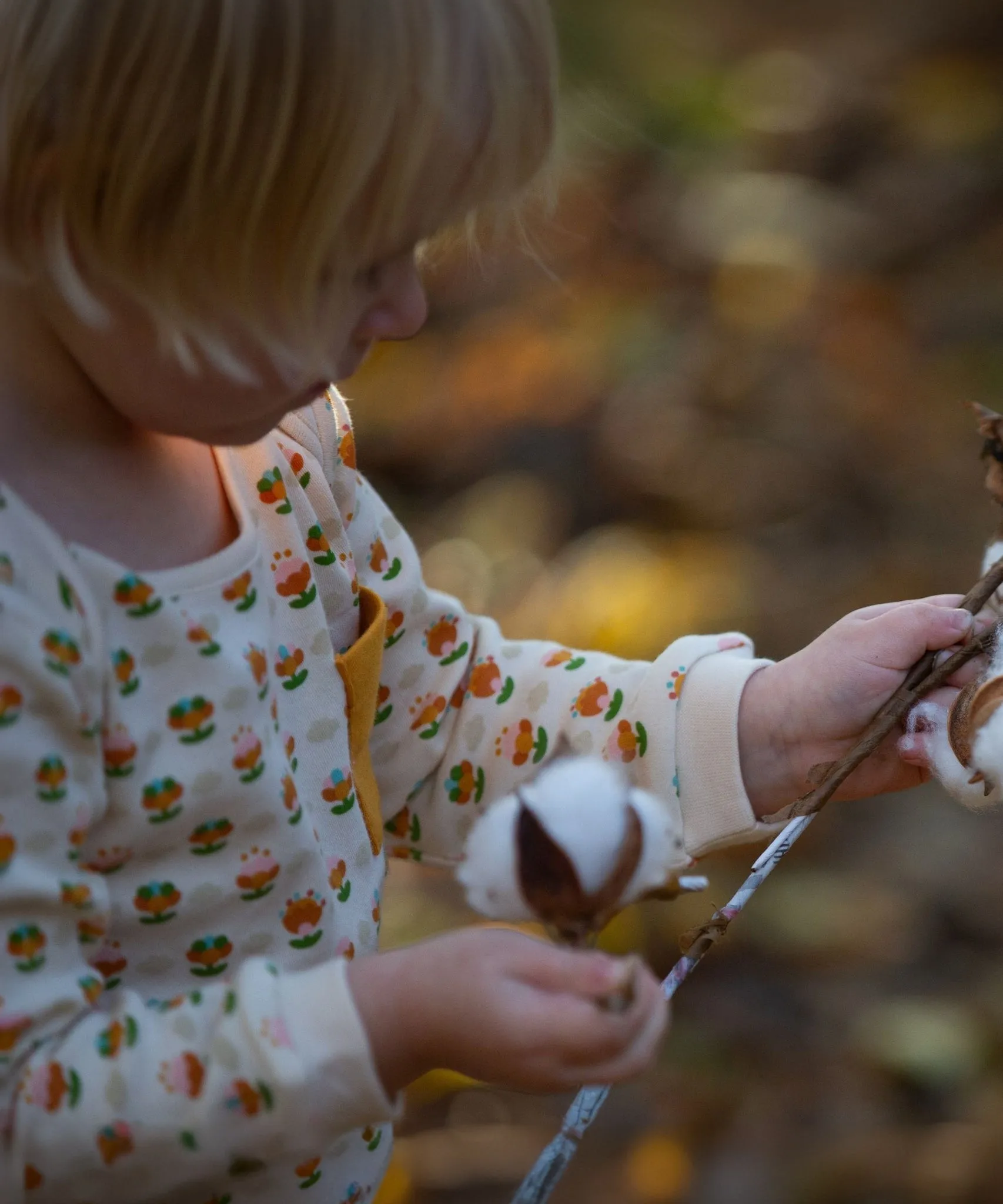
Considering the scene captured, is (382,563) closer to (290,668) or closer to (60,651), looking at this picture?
(290,668)

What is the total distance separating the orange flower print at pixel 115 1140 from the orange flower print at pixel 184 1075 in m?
0.02

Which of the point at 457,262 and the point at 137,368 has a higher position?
the point at 137,368

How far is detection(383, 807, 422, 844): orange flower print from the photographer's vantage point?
940 millimetres

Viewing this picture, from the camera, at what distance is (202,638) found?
0.66m

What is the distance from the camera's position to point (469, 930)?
586 mm

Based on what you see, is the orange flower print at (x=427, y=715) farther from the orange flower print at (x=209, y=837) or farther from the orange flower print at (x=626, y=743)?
the orange flower print at (x=209, y=837)

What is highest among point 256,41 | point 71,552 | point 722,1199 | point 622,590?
point 256,41

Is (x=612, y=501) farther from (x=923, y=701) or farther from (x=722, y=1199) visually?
(x=923, y=701)

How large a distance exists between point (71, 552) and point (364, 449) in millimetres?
2097

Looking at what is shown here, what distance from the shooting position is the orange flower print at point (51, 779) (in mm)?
582

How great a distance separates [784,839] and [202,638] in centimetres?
31

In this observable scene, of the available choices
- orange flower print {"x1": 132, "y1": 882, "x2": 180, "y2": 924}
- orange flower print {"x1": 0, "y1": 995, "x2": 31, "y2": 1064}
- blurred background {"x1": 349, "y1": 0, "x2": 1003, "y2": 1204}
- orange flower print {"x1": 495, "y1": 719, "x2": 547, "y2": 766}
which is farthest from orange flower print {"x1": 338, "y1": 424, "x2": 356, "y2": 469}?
blurred background {"x1": 349, "y1": 0, "x2": 1003, "y2": 1204}

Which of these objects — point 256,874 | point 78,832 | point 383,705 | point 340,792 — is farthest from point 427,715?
point 78,832

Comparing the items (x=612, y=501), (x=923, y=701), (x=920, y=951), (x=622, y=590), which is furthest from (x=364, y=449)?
(x=923, y=701)
